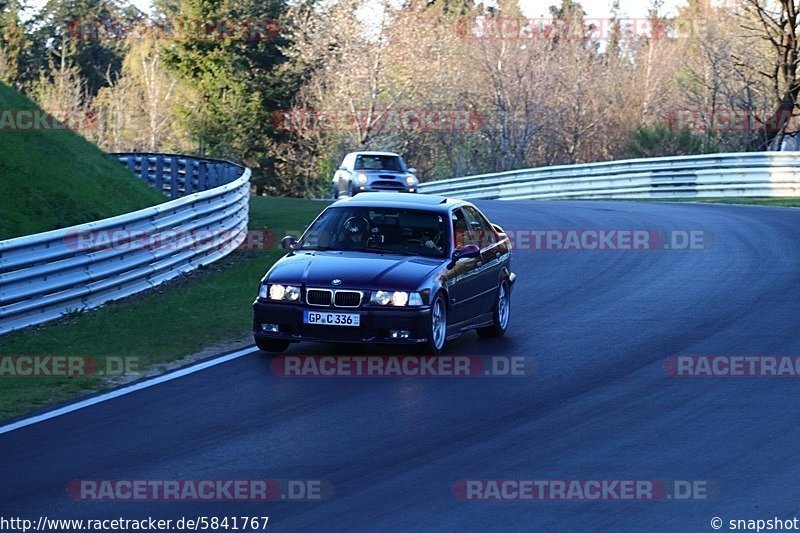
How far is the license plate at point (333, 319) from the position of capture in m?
11.1

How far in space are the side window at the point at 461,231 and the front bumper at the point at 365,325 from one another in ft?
4.77

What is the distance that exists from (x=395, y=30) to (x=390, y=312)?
45013mm

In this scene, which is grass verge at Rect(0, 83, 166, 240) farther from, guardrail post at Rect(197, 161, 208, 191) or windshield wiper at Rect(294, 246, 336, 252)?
guardrail post at Rect(197, 161, 208, 191)

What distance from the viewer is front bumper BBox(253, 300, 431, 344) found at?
11062 mm

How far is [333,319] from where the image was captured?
436 inches

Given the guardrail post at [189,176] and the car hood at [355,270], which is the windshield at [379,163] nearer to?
the guardrail post at [189,176]

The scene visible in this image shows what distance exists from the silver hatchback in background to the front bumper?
1869 cm

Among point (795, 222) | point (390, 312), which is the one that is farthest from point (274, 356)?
point (795, 222)

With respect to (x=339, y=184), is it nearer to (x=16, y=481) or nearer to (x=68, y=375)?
(x=68, y=375)

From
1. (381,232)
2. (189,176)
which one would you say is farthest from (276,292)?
(189,176)

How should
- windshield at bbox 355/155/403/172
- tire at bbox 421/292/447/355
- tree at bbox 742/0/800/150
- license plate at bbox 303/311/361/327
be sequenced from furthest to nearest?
tree at bbox 742/0/800/150 → windshield at bbox 355/155/403/172 → tire at bbox 421/292/447/355 → license plate at bbox 303/311/361/327

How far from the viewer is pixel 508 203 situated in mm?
31359

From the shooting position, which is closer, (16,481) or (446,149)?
(16,481)

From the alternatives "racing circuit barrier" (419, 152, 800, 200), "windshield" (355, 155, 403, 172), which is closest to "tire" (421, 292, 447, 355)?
"windshield" (355, 155, 403, 172)
